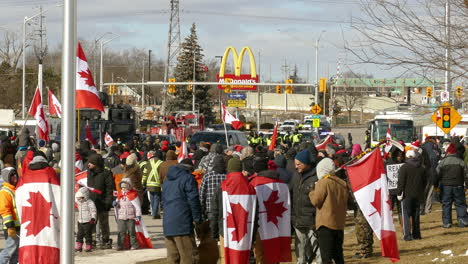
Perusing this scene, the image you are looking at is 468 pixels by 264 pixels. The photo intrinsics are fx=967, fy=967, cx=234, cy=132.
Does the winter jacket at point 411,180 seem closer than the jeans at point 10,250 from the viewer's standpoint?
No

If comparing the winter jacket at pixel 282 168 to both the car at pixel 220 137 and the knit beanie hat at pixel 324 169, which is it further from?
the car at pixel 220 137

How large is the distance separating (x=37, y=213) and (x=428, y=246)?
7.41 meters

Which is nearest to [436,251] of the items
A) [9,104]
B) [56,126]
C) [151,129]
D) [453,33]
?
[453,33]

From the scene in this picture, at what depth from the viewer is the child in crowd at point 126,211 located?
16.3 metres

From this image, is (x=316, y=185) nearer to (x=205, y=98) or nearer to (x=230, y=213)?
(x=230, y=213)

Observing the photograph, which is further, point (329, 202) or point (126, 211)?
point (126, 211)

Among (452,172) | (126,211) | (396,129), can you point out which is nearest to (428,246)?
(452,172)

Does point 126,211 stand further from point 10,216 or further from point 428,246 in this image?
point 428,246

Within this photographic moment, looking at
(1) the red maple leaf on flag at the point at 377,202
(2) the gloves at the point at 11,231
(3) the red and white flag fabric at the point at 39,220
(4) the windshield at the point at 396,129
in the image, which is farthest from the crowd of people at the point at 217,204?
(4) the windshield at the point at 396,129

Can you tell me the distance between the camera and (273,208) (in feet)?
42.5

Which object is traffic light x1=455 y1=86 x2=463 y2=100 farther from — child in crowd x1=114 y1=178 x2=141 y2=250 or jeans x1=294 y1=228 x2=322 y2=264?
child in crowd x1=114 y1=178 x2=141 y2=250

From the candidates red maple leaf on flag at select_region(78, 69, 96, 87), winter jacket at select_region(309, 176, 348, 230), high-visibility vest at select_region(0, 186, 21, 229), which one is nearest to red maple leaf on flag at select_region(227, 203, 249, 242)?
winter jacket at select_region(309, 176, 348, 230)

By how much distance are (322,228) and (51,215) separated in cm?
337

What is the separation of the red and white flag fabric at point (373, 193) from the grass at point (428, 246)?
1476 millimetres
